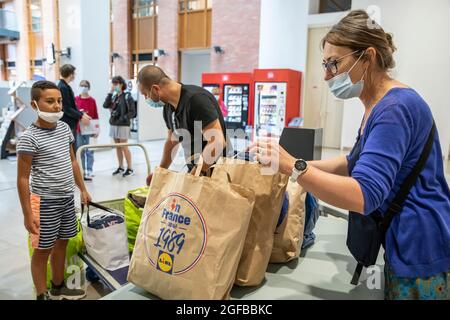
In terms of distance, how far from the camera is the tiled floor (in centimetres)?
247

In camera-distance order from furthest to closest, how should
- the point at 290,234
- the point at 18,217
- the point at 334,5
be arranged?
the point at 334,5 < the point at 18,217 < the point at 290,234

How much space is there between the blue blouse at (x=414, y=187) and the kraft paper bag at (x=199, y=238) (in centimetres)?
35

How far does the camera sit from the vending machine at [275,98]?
8.80 m

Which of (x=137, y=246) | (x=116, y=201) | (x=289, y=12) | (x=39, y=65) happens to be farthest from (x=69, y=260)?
(x=39, y=65)

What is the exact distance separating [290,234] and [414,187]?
54cm

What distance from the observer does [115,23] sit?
15742 millimetres

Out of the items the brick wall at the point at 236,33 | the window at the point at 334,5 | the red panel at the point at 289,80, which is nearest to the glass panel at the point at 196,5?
the brick wall at the point at 236,33

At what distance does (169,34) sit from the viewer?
14.4 m

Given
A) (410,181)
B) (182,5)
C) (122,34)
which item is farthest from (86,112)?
(122,34)

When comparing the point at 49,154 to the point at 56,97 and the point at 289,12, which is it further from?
the point at 289,12

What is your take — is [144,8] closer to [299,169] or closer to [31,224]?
[31,224]

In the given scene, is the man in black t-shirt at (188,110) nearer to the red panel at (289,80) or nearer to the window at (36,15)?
the red panel at (289,80)

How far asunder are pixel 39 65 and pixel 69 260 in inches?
676

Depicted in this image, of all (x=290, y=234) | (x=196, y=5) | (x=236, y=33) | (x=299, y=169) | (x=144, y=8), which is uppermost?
(x=144, y=8)
